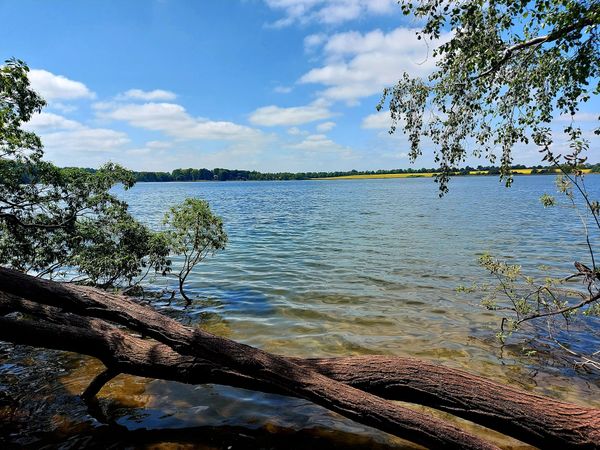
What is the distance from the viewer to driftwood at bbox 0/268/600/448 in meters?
4.21

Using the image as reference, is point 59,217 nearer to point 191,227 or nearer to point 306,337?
point 191,227

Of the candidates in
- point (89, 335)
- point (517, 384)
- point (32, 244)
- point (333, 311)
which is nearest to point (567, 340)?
point (517, 384)

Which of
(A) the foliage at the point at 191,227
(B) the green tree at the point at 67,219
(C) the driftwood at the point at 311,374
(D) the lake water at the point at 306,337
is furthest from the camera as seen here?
(A) the foliage at the point at 191,227

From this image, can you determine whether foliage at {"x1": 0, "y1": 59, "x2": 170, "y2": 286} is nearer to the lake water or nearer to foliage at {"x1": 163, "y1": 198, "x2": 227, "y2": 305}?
foliage at {"x1": 163, "y1": 198, "x2": 227, "y2": 305}

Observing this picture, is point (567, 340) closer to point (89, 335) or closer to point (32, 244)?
point (89, 335)

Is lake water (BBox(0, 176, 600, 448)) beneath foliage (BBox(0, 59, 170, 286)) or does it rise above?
beneath

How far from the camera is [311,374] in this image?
4.64m

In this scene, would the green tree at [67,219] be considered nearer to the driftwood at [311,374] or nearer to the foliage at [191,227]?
the foliage at [191,227]

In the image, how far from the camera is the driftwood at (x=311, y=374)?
13.8 feet

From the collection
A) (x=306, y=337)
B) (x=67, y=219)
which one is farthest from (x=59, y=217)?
(x=306, y=337)

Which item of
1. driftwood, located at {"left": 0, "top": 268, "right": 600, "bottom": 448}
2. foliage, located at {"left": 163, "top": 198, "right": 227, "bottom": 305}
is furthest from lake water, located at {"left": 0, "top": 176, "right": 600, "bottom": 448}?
foliage, located at {"left": 163, "top": 198, "right": 227, "bottom": 305}

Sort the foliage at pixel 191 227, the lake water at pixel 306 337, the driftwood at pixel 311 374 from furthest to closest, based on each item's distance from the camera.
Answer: the foliage at pixel 191 227 < the lake water at pixel 306 337 < the driftwood at pixel 311 374

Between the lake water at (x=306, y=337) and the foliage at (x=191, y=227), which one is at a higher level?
the foliage at (x=191, y=227)

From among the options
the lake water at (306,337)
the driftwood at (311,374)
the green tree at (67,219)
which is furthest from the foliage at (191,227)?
the driftwood at (311,374)
